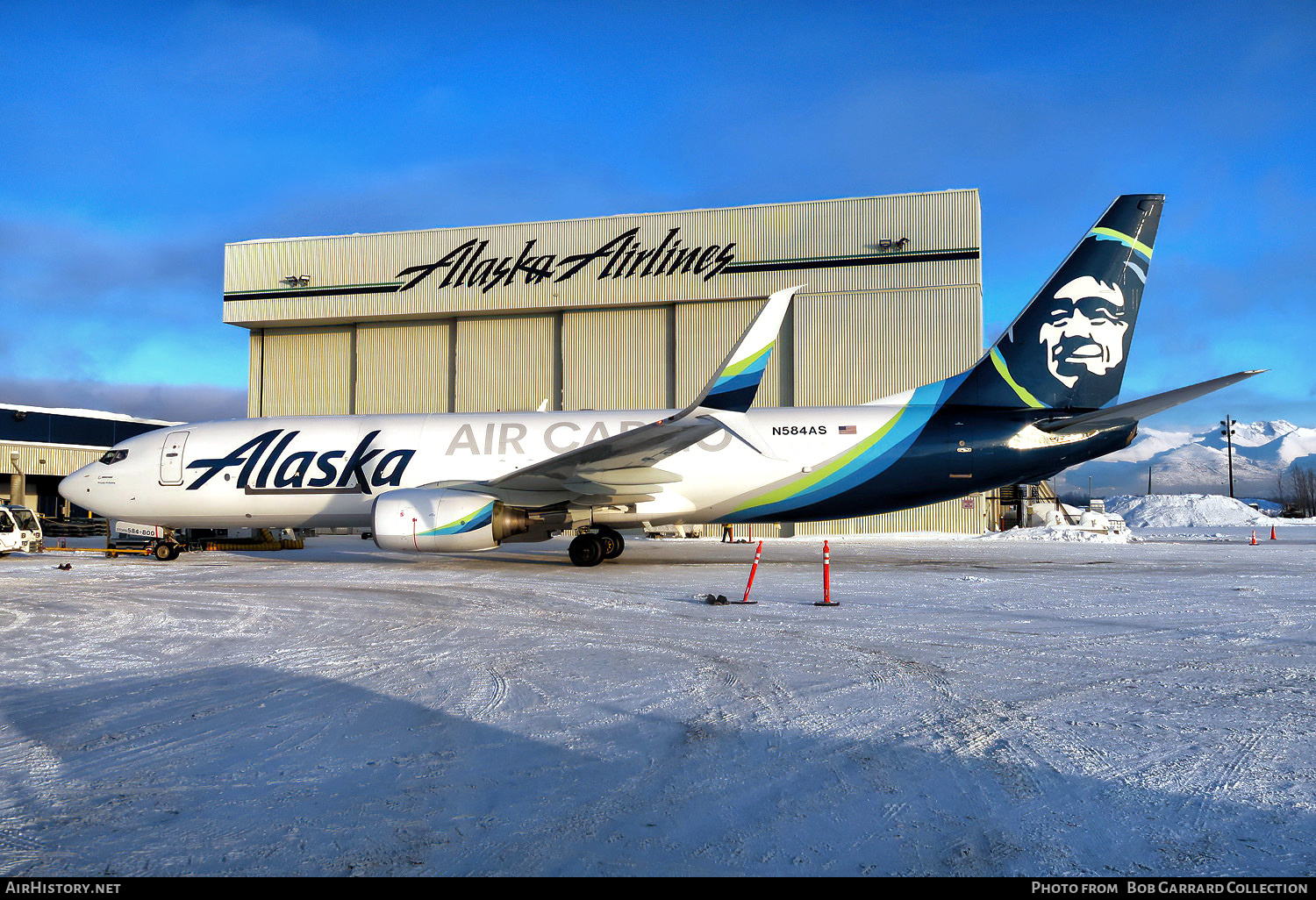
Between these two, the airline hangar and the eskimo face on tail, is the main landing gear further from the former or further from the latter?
A: the airline hangar

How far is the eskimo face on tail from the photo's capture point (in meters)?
14.9

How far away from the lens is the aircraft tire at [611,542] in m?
Answer: 15.6

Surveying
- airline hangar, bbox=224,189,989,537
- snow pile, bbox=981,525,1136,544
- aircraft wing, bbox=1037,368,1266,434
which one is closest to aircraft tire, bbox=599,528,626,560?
aircraft wing, bbox=1037,368,1266,434

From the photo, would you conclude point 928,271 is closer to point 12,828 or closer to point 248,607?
point 248,607

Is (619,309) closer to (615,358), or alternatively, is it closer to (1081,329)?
(615,358)

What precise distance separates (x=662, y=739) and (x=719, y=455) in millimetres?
11162

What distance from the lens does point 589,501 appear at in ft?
48.1

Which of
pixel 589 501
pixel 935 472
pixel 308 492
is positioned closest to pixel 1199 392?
pixel 935 472

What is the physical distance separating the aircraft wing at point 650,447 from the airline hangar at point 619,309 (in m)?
12.8

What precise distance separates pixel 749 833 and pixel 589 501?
1182cm

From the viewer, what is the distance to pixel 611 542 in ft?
52.2

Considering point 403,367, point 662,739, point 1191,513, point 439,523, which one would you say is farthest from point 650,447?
point 1191,513

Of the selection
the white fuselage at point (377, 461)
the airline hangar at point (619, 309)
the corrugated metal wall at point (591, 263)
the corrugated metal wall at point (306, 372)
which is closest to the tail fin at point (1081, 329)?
the white fuselage at point (377, 461)

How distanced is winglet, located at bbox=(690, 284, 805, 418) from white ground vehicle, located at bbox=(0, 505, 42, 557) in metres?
Result: 17.9
